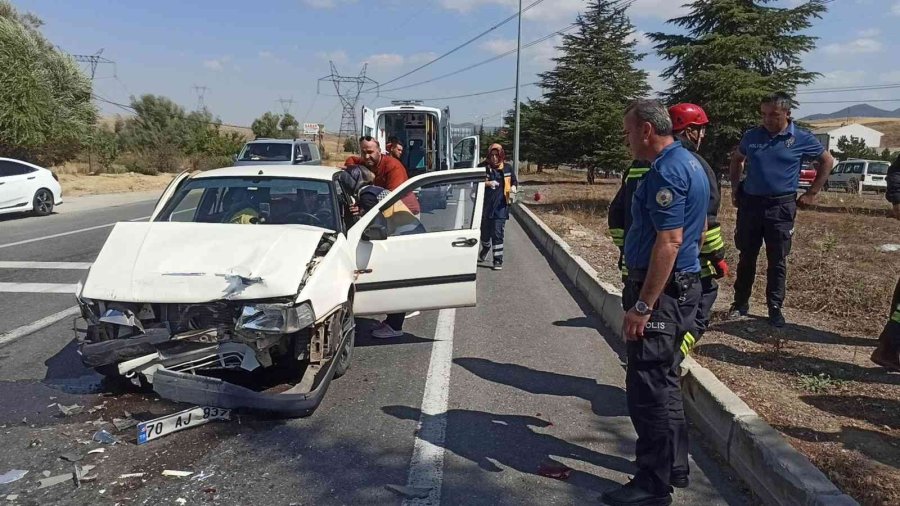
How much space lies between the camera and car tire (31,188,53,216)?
51.2ft

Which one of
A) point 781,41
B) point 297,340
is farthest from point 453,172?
point 781,41

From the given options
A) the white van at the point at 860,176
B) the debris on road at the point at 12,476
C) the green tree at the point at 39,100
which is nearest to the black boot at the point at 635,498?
the debris on road at the point at 12,476

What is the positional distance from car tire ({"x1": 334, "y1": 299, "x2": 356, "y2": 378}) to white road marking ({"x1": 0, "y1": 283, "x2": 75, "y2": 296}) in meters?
4.29

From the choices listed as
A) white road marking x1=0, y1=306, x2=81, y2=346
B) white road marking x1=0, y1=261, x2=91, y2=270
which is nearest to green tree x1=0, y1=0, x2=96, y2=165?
white road marking x1=0, y1=261, x2=91, y2=270

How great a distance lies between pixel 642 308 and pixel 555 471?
1138mm

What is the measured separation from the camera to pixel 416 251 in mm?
5352

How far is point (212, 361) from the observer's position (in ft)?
12.8

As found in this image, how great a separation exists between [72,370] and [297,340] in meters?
2.09

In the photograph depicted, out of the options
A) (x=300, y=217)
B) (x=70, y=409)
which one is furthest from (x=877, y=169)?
(x=70, y=409)

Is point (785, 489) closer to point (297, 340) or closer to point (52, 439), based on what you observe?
point (297, 340)

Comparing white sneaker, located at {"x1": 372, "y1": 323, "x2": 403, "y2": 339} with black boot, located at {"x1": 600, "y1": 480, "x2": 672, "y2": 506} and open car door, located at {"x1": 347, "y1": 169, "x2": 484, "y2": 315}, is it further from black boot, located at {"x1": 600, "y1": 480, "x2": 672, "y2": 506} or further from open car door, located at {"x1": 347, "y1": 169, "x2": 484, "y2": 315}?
black boot, located at {"x1": 600, "y1": 480, "x2": 672, "y2": 506}

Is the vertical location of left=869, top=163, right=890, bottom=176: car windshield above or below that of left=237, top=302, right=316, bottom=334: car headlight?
above

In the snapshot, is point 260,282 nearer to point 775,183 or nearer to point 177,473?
point 177,473

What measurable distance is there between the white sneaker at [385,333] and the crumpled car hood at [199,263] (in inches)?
61.0
